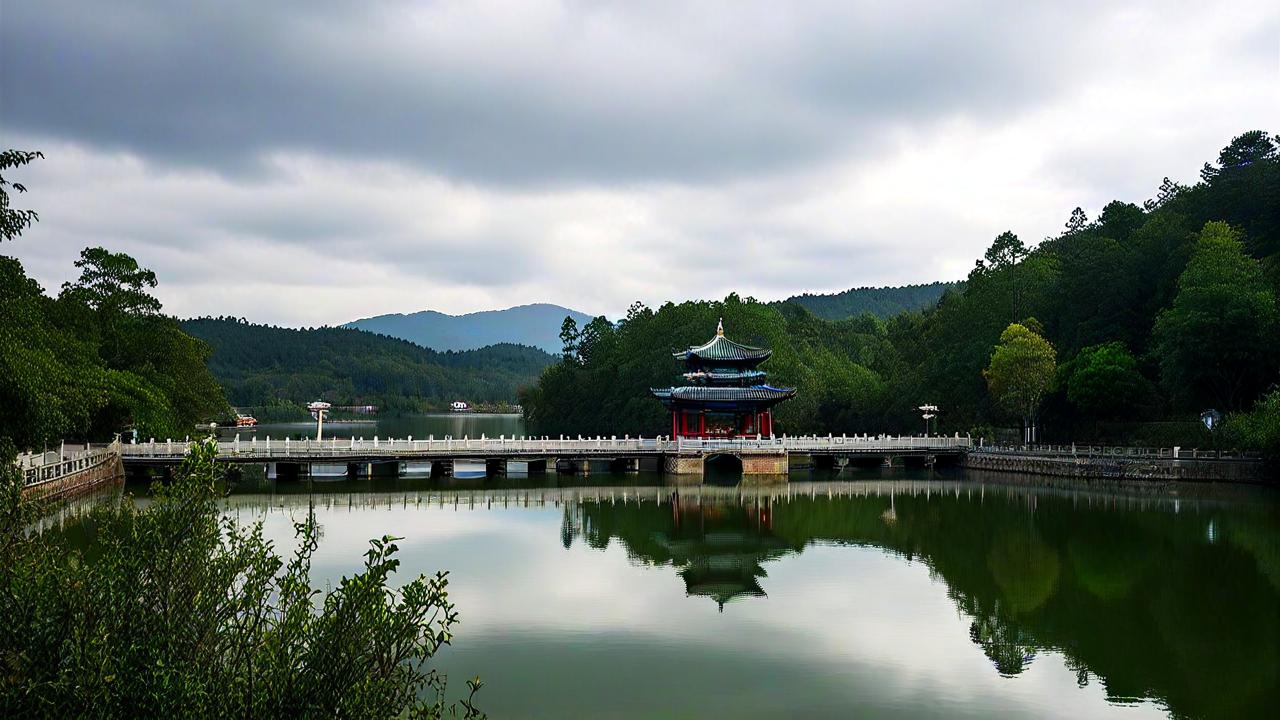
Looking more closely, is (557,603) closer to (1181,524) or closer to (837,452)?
(1181,524)

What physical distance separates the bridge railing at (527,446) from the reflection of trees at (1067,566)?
30.2 ft

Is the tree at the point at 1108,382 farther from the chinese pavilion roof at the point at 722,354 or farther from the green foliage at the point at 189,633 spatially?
the green foliage at the point at 189,633

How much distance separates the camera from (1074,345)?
167 ft

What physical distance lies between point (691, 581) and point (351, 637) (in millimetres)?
14682

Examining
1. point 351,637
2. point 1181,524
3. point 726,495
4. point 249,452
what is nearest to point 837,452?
point 726,495

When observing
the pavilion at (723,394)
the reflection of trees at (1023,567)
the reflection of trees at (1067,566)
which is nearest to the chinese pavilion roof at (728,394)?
the pavilion at (723,394)

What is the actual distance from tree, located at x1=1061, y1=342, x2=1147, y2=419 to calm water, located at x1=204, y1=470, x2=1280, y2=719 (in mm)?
8264

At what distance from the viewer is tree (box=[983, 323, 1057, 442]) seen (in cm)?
4638

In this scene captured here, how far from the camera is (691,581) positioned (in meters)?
21.0

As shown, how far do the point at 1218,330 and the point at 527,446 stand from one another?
27.4 metres

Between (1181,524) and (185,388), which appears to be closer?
(1181,524)

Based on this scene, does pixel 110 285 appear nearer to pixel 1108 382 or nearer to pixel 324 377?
pixel 1108 382

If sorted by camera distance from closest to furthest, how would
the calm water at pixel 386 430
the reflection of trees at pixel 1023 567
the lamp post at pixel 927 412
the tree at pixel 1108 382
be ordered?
the reflection of trees at pixel 1023 567, the tree at pixel 1108 382, the lamp post at pixel 927 412, the calm water at pixel 386 430

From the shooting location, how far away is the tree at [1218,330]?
38.2m
